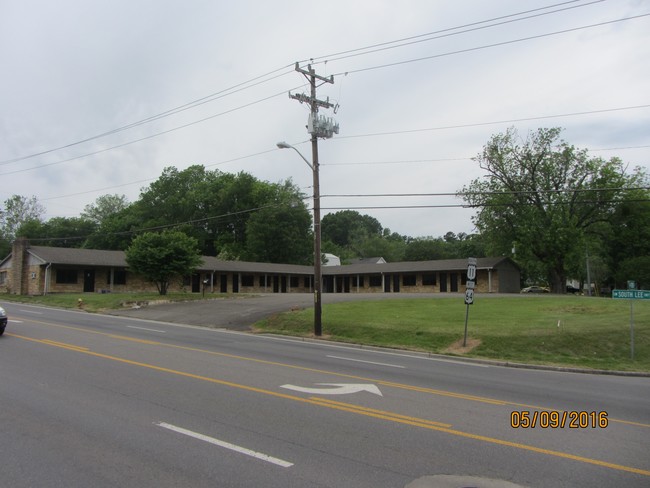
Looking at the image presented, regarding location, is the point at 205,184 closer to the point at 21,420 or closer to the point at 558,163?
the point at 558,163

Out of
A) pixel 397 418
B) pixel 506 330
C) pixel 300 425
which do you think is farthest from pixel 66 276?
pixel 397 418

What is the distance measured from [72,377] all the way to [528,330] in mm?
15196

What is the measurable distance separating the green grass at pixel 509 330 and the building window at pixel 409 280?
96.7 ft

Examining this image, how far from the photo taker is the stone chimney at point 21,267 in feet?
138

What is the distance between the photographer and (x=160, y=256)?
34375 millimetres

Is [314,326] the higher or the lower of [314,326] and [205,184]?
the lower

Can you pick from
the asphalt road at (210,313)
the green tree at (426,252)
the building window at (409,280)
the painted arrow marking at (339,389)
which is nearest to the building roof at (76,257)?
the asphalt road at (210,313)

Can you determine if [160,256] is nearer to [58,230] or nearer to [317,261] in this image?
[317,261]

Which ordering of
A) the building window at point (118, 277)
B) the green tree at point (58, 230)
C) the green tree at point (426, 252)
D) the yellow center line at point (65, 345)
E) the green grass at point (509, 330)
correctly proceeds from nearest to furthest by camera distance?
the yellow center line at point (65, 345)
the green grass at point (509, 330)
the building window at point (118, 277)
the green tree at point (58, 230)
the green tree at point (426, 252)

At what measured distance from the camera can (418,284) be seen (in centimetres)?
5575

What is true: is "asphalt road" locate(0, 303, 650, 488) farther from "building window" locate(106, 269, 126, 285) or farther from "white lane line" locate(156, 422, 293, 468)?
"building window" locate(106, 269, 126, 285)

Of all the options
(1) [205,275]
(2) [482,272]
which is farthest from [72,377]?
(2) [482,272]

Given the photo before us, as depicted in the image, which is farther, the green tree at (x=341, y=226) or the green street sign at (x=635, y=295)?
the green tree at (x=341, y=226)
